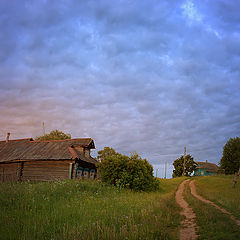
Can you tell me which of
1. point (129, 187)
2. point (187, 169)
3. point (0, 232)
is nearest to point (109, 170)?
point (129, 187)

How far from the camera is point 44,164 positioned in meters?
28.8

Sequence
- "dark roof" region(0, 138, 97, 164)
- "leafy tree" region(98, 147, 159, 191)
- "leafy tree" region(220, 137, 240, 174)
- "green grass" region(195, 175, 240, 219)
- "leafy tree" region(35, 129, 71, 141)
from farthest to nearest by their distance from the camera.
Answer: "leafy tree" region(35, 129, 71, 141)
"leafy tree" region(220, 137, 240, 174)
"dark roof" region(0, 138, 97, 164)
"leafy tree" region(98, 147, 159, 191)
"green grass" region(195, 175, 240, 219)

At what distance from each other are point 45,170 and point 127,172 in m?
13.1

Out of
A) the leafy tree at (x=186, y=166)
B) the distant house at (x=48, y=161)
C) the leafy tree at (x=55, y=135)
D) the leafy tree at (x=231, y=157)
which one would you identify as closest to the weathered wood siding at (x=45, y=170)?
the distant house at (x=48, y=161)

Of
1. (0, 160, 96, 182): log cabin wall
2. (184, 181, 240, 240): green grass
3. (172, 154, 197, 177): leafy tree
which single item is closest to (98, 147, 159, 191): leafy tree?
(0, 160, 96, 182): log cabin wall

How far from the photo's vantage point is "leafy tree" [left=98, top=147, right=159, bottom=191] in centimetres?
2075

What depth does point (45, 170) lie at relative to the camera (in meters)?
28.5

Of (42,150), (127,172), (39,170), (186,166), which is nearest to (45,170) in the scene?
(39,170)

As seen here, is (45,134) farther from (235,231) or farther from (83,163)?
(235,231)

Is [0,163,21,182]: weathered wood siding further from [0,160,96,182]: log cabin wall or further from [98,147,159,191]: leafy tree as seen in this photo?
[98,147,159,191]: leafy tree

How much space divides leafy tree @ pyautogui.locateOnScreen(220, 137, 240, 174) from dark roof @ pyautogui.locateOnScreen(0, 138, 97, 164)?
38552 mm

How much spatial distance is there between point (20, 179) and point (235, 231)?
28.3m

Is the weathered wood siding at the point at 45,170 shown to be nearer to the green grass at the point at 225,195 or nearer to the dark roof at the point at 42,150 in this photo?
the dark roof at the point at 42,150

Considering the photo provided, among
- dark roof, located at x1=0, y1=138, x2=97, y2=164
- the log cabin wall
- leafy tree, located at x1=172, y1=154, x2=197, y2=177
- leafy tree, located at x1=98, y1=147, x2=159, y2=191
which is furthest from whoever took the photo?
leafy tree, located at x1=172, y1=154, x2=197, y2=177
